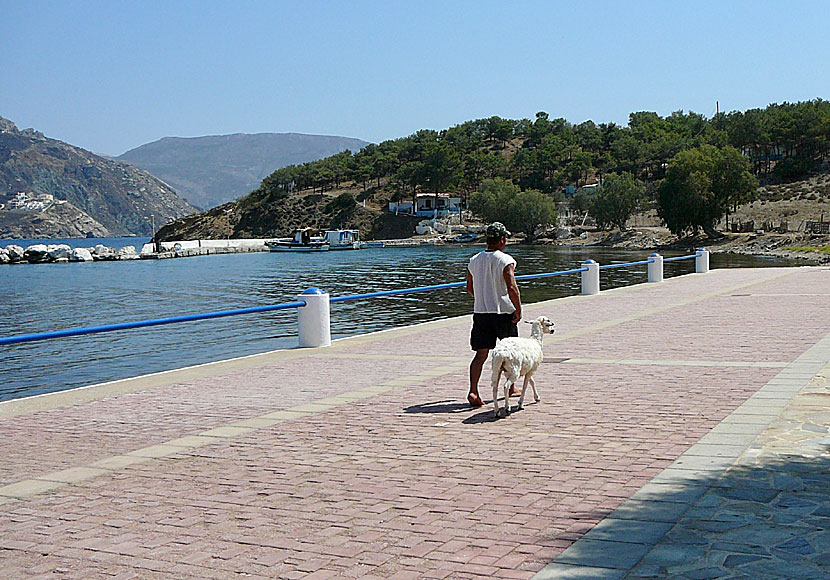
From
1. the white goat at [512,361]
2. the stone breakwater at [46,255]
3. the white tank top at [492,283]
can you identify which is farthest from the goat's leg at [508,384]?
the stone breakwater at [46,255]

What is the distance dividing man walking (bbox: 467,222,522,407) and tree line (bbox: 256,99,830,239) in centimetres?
9490

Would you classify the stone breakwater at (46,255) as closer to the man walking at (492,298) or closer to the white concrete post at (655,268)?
the white concrete post at (655,268)

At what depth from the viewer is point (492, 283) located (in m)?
8.79

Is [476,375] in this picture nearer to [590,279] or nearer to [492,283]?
[492,283]

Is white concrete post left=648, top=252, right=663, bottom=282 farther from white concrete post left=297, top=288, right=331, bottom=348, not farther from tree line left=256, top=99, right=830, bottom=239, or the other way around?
tree line left=256, top=99, right=830, bottom=239

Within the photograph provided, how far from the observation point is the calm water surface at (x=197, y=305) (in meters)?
26.6

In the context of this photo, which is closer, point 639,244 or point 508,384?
point 508,384

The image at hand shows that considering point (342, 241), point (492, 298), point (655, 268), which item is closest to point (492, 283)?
point (492, 298)

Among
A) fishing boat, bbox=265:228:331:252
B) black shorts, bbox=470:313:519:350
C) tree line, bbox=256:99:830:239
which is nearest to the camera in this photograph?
black shorts, bbox=470:313:519:350

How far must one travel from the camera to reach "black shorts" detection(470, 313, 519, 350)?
8859 mm

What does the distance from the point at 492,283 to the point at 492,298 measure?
15 cm

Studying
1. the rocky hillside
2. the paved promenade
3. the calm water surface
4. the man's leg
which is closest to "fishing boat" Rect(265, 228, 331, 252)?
the rocky hillside

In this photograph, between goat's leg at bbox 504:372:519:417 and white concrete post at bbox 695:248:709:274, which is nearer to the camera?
goat's leg at bbox 504:372:519:417

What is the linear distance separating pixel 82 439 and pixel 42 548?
3.18 m
